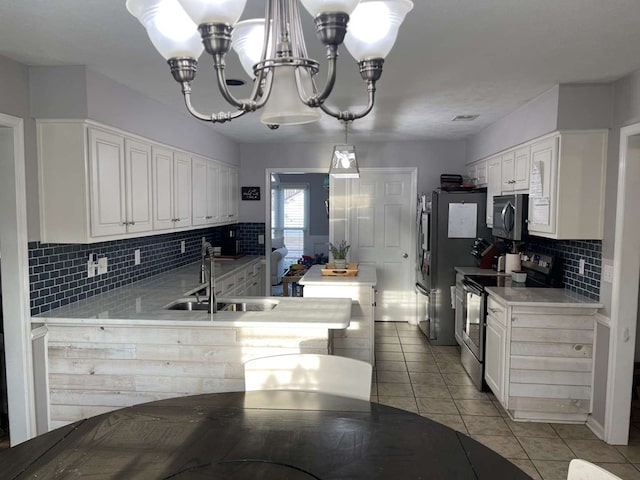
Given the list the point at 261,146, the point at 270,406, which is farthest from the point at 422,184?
the point at 270,406

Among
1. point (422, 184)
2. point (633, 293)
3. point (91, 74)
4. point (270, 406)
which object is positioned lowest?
point (270, 406)

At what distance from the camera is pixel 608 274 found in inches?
116

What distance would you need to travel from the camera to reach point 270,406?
1.67 meters

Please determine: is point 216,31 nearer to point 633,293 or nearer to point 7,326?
point 7,326

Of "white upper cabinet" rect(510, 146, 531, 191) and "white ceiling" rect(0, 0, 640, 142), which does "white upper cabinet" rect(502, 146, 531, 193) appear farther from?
"white ceiling" rect(0, 0, 640, 142)

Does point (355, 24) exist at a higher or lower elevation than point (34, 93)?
lower

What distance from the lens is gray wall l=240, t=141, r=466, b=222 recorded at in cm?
574

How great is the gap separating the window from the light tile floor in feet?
16.8

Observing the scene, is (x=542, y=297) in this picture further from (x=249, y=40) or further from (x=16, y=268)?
(x=16, y=268)

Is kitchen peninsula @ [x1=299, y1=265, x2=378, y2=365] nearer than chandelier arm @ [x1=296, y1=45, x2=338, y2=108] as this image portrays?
No

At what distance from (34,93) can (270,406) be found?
235 centimetres

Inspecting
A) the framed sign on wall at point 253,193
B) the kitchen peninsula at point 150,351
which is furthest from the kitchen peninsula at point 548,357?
the framed sign on wall at point 253,193

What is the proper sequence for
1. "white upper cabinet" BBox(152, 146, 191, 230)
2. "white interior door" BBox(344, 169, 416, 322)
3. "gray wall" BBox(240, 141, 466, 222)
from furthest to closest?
"white interior door" BBox(344, 169, 416, 322) → "gray wall" BBox(240, 141, 466, 222) → "white upper cabinet" BBox(152, 146, 191, 230)

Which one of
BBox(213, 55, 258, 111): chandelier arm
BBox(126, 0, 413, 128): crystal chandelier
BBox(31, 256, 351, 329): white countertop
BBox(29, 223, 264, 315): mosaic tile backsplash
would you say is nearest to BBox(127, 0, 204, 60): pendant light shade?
BBox(126, 0, 413, 128): crystal chandelier
